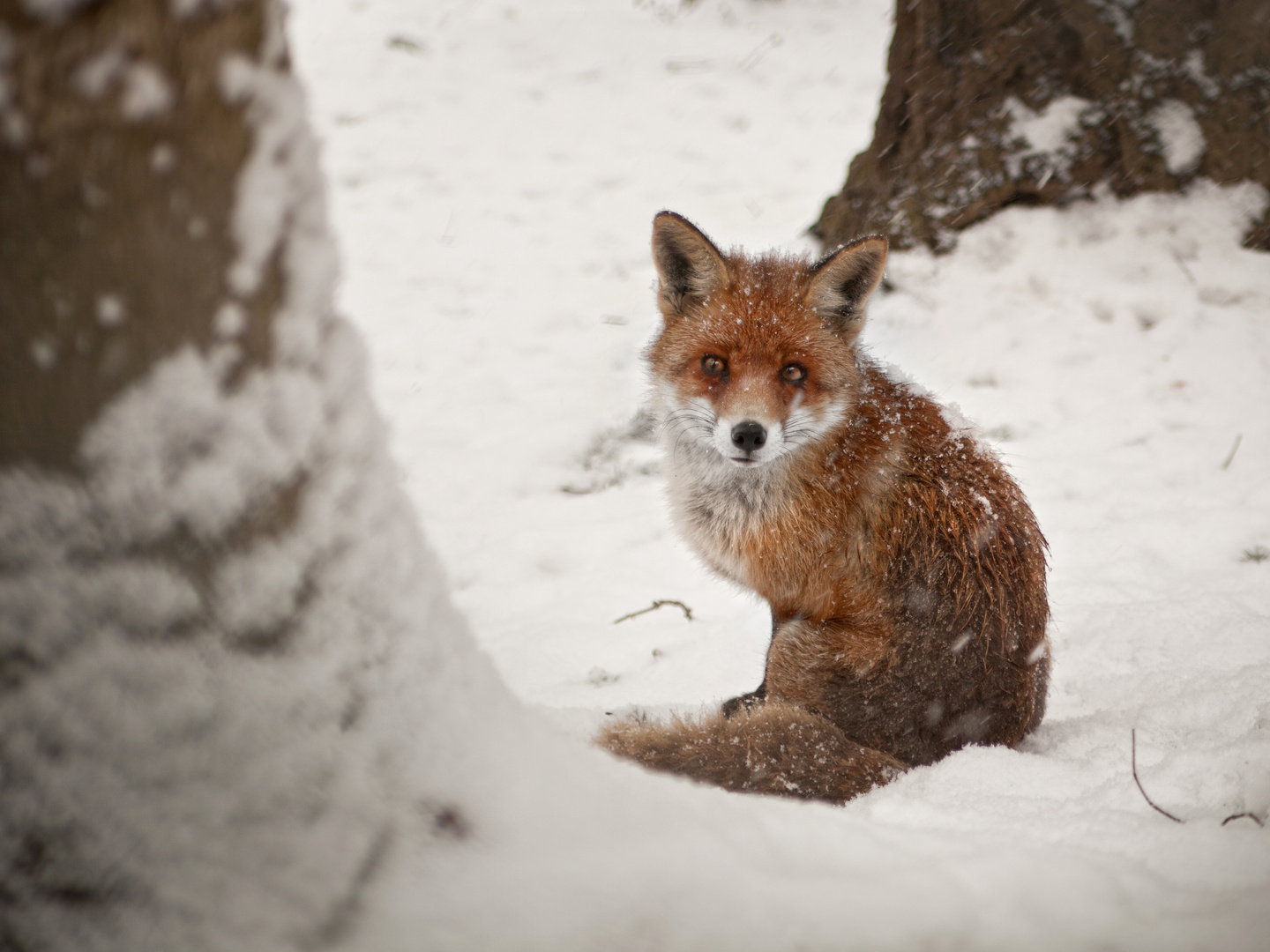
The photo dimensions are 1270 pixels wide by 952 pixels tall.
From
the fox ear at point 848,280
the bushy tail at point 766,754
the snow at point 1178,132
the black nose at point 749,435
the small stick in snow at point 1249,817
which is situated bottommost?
the bushy tail at point 766,754

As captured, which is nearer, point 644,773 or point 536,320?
point 644,773

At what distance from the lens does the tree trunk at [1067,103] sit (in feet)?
16.7

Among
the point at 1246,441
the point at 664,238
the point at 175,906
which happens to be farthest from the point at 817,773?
the point at 1246,441

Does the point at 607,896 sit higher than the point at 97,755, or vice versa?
the point at 97,755

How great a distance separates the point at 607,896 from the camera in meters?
1.02

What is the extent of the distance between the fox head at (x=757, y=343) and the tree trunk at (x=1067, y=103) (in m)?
2.95

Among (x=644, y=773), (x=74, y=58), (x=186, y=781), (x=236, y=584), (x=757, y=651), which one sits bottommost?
(x=757, y=651)

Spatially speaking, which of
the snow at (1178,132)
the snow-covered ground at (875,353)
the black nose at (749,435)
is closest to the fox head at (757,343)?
the black nose at (749,435)

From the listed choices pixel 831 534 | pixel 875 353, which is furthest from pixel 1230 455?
pixel 831 534

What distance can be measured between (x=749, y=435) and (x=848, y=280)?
751mm

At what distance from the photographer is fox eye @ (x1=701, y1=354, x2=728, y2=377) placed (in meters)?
2.86

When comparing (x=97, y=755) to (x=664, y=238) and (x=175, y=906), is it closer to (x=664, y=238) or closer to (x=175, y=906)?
(x=175, y=906)

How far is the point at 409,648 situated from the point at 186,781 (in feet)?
0.98

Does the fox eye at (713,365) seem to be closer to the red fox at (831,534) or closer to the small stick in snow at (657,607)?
the red fox at (831,534)
